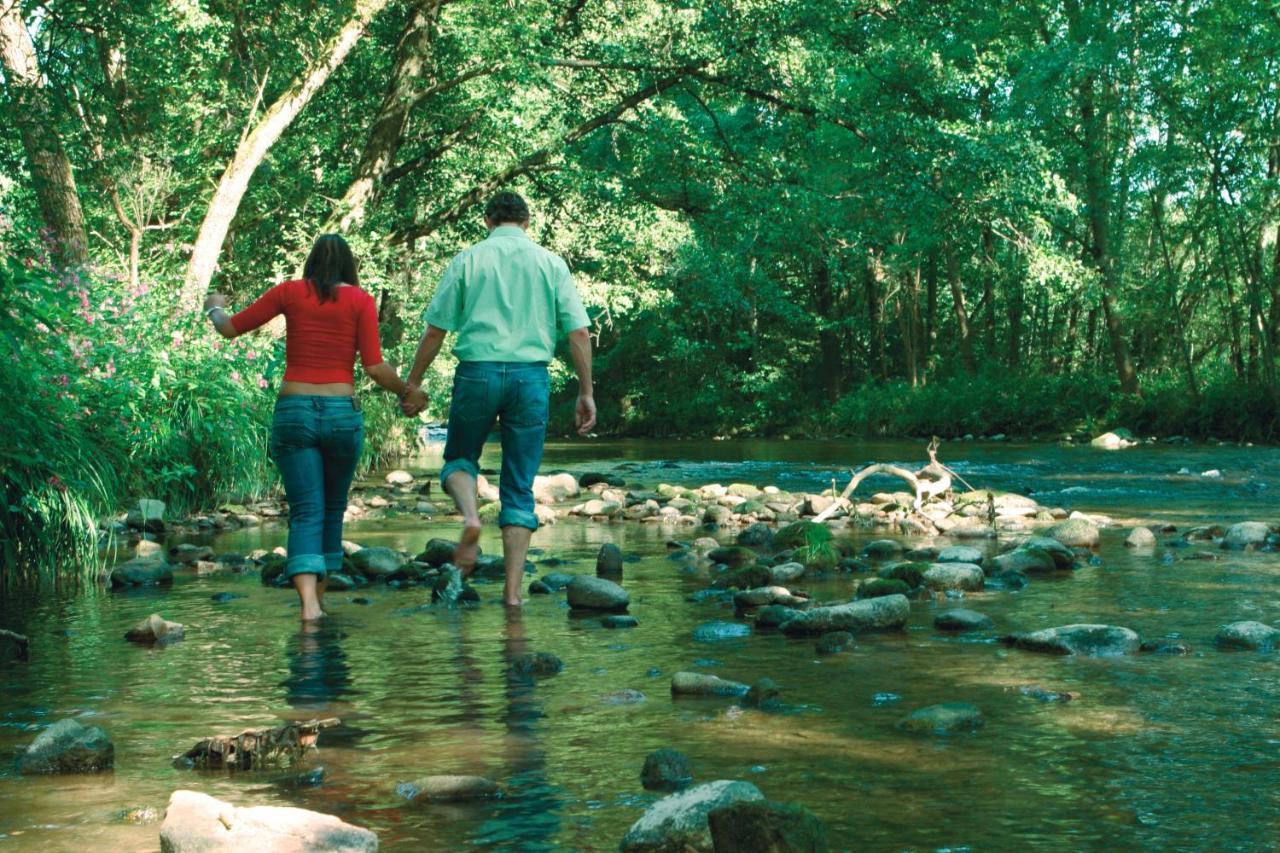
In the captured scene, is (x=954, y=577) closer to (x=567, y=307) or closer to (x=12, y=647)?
(x=567, y=307)

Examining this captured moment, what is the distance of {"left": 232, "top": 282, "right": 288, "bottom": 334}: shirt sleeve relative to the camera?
634cm

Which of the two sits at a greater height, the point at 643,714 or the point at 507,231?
the point at 507,231

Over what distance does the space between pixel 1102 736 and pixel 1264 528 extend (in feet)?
23.2

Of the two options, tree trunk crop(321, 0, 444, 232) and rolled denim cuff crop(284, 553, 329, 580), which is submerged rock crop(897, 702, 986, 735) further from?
tree trunk crop(321, 0, 444, 232)

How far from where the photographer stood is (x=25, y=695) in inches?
196

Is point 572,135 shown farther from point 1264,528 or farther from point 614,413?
point 614,413

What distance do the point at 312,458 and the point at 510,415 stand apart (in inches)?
42.6

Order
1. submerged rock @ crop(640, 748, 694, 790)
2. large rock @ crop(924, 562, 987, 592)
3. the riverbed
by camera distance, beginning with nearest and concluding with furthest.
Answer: the riverbed
submerged rock @ crop(640, 748, 694, 790)
large rock @ crop(924, 562, 987, 592)

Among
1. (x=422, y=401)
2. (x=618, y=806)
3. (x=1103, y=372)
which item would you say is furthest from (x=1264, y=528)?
(x=1103, y=372)

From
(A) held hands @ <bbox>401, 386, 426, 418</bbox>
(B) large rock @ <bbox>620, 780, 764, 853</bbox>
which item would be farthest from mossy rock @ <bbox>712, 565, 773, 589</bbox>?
(B) large rock @ <bbox>620, 780, 764, 853</bbox>

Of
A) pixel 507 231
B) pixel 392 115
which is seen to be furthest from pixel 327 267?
pixel 392 115

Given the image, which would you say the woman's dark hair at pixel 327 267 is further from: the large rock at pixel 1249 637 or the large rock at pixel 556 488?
the large rock at pixel 556 488

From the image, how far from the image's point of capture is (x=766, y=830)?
290 centimetres

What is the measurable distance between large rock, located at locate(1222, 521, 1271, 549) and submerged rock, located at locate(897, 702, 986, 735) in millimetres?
6580
